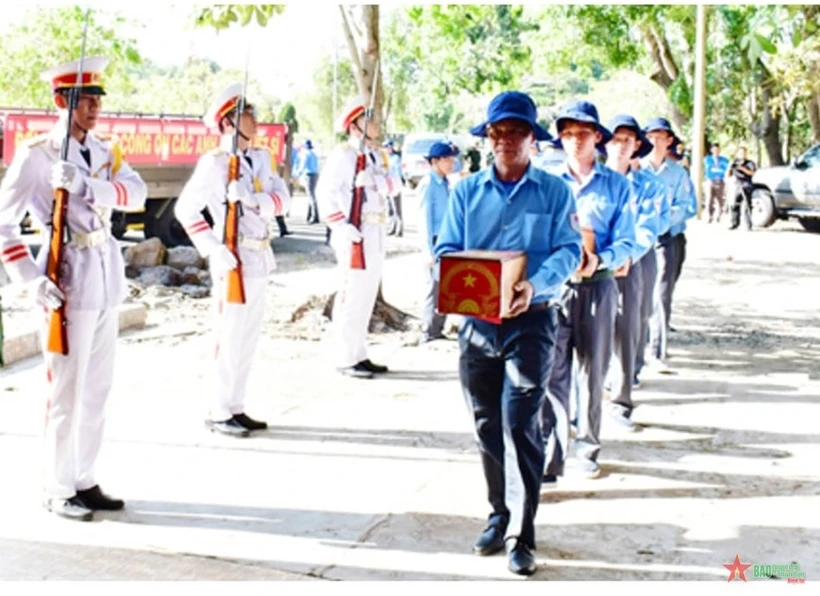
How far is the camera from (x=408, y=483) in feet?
19.0

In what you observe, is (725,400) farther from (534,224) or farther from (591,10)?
(591,10)

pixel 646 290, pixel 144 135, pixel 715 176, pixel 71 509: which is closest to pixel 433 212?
pixel 646 290

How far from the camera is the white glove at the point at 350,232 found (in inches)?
328

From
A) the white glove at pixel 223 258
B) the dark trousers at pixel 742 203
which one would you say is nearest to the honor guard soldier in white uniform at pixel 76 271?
the white glove at pixel 223 258

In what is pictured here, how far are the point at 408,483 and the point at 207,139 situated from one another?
39.8ft

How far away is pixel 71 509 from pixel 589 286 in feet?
9.19

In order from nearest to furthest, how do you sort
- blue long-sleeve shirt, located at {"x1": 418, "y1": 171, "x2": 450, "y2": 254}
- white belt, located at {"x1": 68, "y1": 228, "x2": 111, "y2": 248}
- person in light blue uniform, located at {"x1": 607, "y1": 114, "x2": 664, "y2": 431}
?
white belt, located at {"x1": 68, "y1": 228, "x2": 111, "y2": 248}
person in light blue uniform, located at {"x1": 607, "y1": 114, "x2": 664, "y2": 431}
blue long-sleeve shirt, located at {"x1": 418, "y1": 171, "x2": 450, "y2": 254}

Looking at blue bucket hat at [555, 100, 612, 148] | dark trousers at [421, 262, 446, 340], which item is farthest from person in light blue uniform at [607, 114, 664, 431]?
dark trousers at [421, 262, 446, 340]

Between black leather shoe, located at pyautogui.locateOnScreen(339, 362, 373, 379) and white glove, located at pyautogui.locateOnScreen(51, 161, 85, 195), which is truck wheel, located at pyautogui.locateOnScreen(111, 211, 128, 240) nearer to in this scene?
black leather shoe, located at pyautogui.locateOnScreen(339, 362, 373, 379)

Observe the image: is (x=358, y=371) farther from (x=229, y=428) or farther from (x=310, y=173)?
(x=310, y=173)

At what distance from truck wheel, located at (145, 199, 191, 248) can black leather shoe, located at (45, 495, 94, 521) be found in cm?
1155

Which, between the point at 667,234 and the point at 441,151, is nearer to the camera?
the point at 667,234

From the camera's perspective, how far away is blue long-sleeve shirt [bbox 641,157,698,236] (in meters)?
8.81

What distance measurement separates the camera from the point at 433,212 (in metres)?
9.48
